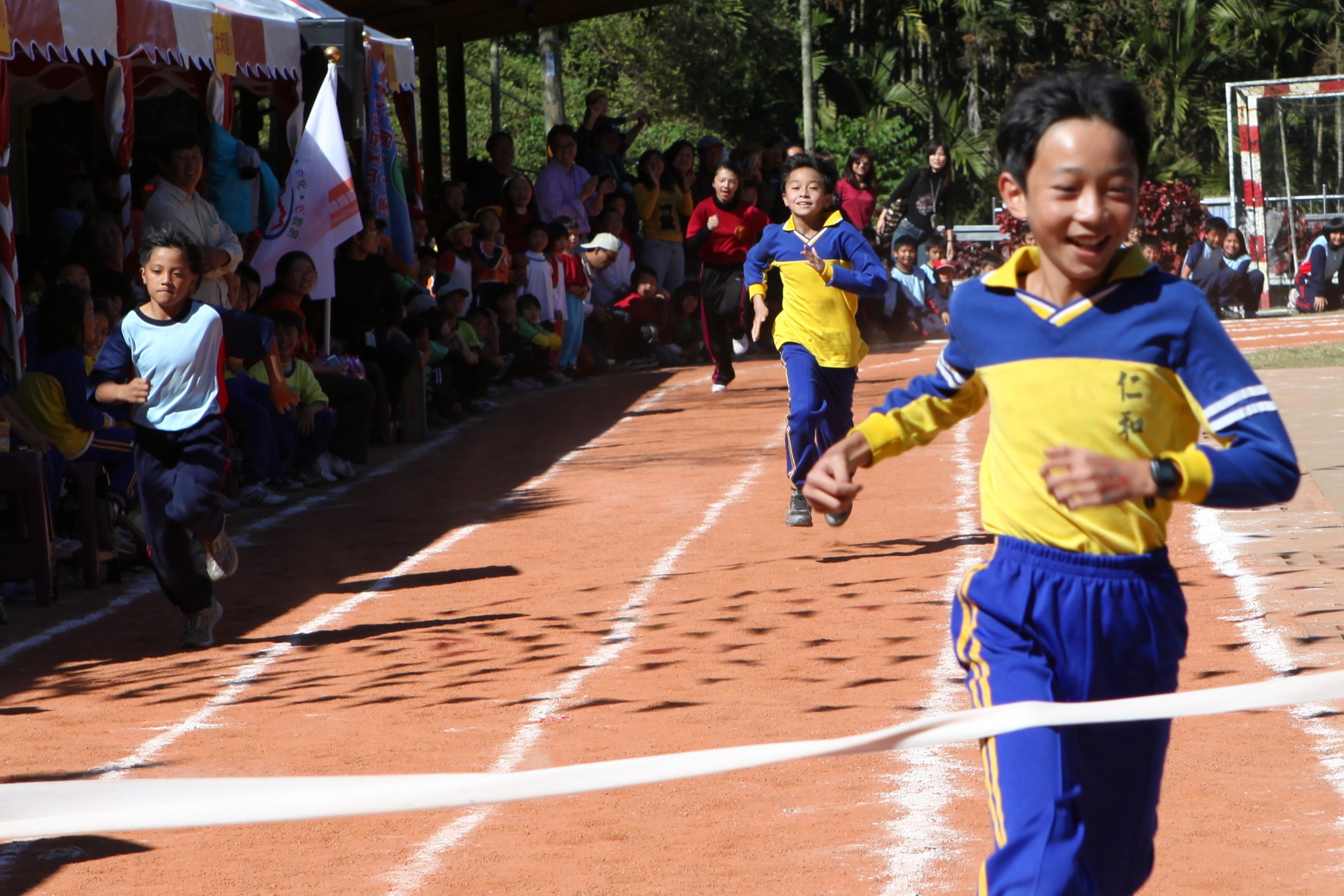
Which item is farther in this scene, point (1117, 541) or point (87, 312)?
point (87, 312)

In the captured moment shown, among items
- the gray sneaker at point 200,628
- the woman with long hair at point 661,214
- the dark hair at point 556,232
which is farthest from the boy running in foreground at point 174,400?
the woman with long hair at point 661,214

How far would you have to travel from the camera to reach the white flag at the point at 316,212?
42.0ft

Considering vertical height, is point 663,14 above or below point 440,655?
above

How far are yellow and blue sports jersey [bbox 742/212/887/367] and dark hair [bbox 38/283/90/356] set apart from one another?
3729 millimetres

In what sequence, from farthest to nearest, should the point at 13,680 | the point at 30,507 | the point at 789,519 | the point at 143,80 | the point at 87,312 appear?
the point at 143,80
the point at 789,519
the point at 87,312
the point at 30,507
the point at 13,680

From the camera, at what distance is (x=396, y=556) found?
10172 mm

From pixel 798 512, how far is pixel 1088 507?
7.37 metres

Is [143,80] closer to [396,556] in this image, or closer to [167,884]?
[396,556]

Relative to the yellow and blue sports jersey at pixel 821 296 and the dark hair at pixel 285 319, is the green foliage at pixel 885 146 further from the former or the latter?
the yellow and blue sports jersey at pixel 821 296

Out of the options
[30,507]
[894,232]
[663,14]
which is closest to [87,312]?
[30,507]

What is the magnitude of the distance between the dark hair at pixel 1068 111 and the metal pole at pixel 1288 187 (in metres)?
25.2

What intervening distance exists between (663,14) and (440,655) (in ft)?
102

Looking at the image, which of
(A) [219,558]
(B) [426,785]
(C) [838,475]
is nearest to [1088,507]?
(C) [838,475]

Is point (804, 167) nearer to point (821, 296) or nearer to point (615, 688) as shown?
point (821, 296)
